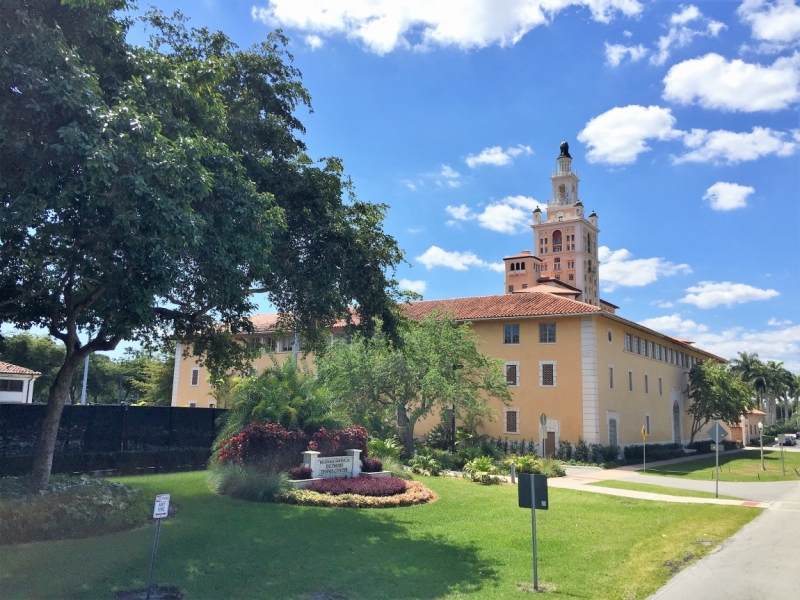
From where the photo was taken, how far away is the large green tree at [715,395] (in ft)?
161

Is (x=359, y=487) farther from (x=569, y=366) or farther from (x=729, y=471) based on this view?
(x=729, y=471)

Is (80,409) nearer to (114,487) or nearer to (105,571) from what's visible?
(114,487)

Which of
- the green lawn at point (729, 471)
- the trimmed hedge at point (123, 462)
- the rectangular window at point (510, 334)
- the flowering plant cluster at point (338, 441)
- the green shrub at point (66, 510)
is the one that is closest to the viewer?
the green shrub at point (66, 510)

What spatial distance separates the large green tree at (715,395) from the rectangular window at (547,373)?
20.1 meters

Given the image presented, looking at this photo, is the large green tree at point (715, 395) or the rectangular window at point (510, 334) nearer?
the rectangular window at point (510, 334)

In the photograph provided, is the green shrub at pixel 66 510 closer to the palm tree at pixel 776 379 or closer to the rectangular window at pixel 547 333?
the rectangular window at pixel 547 333

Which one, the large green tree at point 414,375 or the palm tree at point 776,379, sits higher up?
the palm tree at point 776,379

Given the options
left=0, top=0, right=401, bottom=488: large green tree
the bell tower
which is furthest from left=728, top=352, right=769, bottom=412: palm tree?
left=0, top=0, right=401, bottom=488: large green tree

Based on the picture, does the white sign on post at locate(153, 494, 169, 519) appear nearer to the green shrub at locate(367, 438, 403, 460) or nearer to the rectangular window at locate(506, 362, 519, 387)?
the green shrub at locate(367, 438, 403, 460)

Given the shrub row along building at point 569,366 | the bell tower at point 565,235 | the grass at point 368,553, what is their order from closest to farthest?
the grass at point 368,553 → the shrub row along building at point 569,366 → the bell tower at point 565,235

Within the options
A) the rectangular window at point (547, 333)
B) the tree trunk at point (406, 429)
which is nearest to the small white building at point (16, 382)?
the tree trunk at point (406, 429)

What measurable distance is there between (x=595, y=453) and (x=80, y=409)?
25.8 metres

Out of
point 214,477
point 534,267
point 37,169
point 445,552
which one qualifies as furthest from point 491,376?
point 534,267

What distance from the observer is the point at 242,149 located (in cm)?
1323
